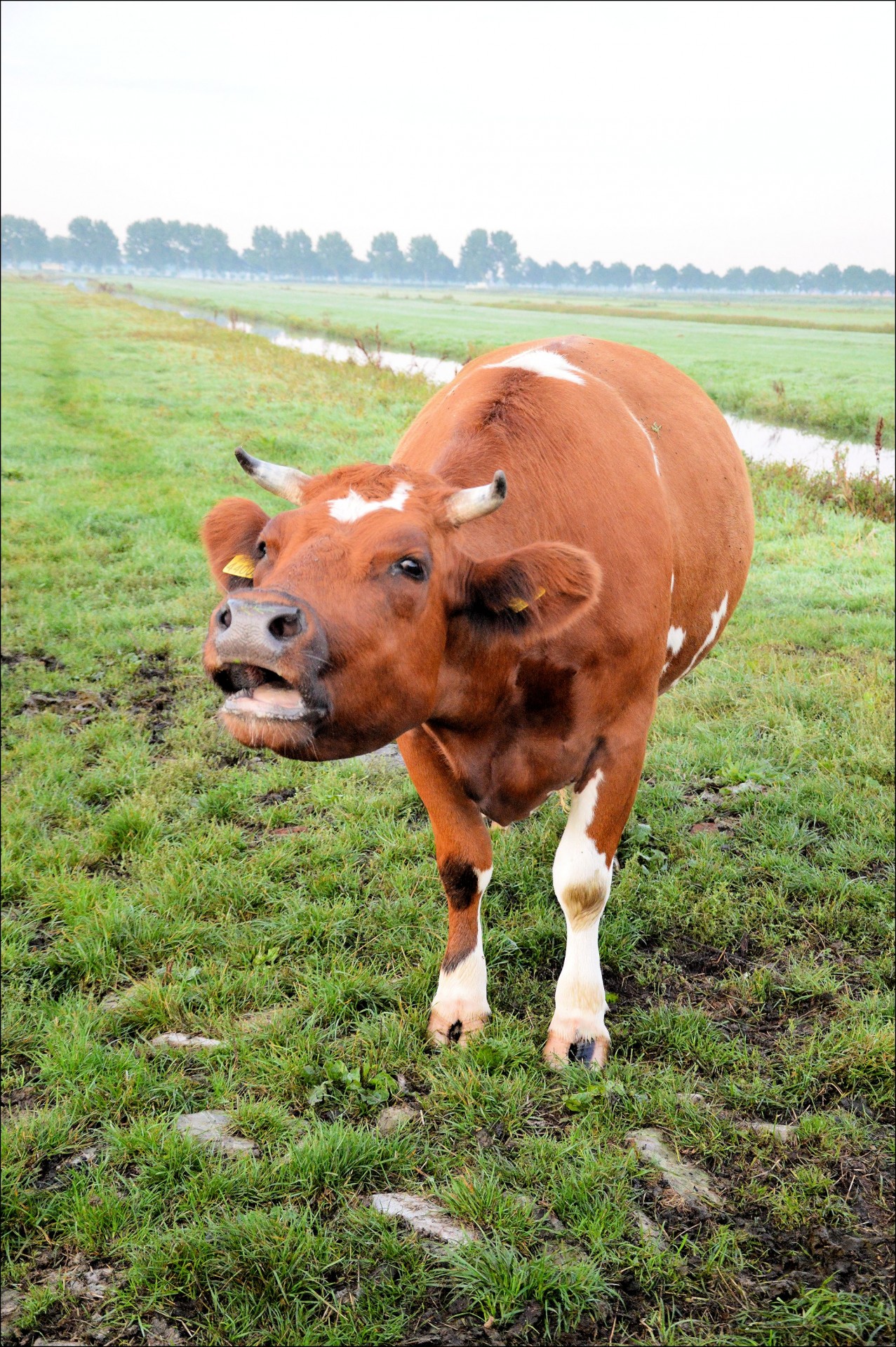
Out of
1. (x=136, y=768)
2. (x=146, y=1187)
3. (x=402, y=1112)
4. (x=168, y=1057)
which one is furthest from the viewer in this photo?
(x=136, y=768)

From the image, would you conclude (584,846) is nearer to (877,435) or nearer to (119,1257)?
(119,1257)

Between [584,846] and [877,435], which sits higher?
[877,435]

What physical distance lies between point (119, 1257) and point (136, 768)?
10.3 feet

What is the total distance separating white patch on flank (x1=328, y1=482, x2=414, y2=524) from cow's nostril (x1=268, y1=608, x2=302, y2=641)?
390 mm

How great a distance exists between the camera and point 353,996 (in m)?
3.69

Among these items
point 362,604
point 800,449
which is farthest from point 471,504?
point 800,449

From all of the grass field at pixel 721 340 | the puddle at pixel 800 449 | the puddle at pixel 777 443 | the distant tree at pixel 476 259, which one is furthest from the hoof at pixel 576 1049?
the distant tree at pixel 476 259

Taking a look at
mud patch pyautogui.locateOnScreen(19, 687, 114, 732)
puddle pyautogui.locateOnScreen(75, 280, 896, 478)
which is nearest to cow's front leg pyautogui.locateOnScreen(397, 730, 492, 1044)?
mud patch pyautogui.locateOnScreen(19, 687, 114, 732)

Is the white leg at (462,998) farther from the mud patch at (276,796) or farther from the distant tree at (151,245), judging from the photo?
the distant tree at (151,245)

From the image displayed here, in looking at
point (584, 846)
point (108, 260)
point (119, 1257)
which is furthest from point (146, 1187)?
point (108, 260)

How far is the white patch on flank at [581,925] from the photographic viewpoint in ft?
11.1

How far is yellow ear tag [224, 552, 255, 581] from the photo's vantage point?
2.62m

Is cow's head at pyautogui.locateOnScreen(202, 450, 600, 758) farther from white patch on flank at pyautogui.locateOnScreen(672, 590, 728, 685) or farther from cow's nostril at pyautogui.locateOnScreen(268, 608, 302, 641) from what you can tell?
white patch on flank at pyautogui.locateOnScreen(672, 590, 728, 685)

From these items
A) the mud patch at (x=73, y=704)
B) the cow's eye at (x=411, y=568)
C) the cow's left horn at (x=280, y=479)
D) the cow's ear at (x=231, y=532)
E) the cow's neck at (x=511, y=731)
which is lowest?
the mud patch at (x=73, y=704)
